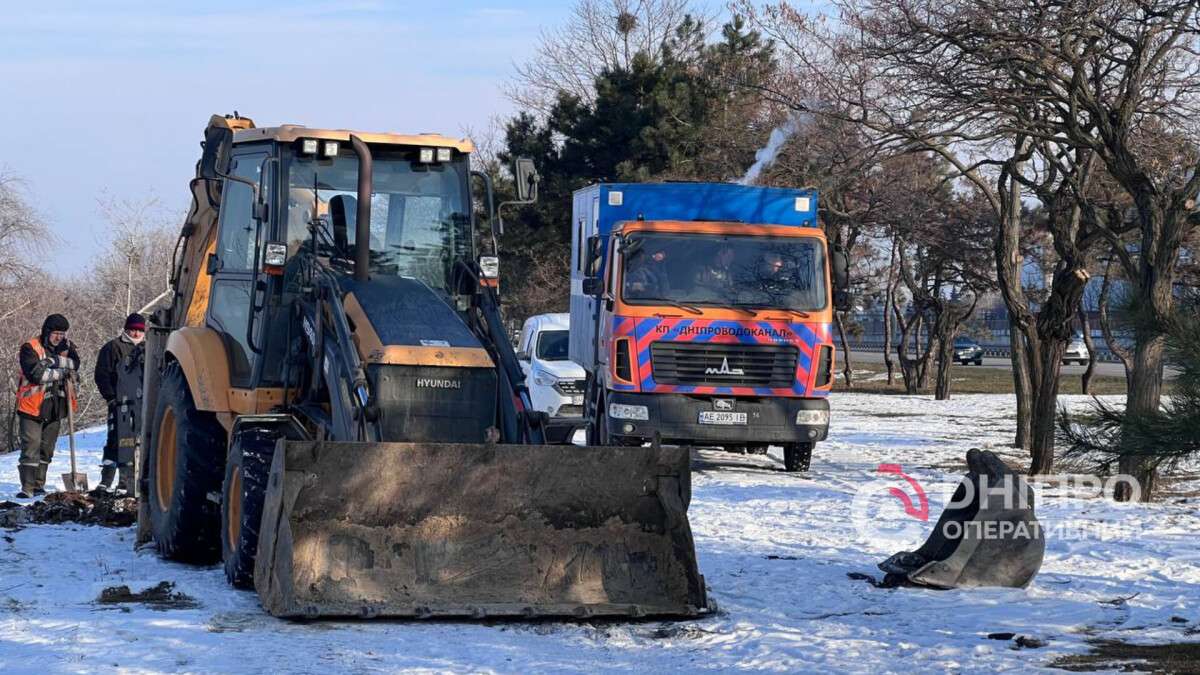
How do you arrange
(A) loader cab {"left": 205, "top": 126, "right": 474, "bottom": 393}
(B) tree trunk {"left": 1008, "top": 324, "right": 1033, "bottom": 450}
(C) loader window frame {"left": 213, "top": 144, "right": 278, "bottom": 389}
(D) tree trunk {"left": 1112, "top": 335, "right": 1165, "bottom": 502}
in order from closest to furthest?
(D) tree trunk {"left": 1112, "top": 335, "right": 1165, "bottom": 502}
(A) loader cab {"left": 205, "top": 126, "right": 474, "bottom": 393}
(C) loader window frame {"left": 213, "top": 144, "right": 278, "bottom": 389}
(B) tree trunk {"left": 1008, "top": 324, "right": 1033, "bottom": 450}

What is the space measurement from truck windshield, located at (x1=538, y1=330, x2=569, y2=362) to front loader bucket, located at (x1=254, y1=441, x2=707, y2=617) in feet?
44.7

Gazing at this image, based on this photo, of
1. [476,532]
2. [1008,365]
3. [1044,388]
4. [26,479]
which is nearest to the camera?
[476,532]

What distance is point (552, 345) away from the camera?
2267cm

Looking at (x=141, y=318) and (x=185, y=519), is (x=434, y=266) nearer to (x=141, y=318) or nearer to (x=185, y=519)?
(x=185, y=519)

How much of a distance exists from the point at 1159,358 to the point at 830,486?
881 centimetres

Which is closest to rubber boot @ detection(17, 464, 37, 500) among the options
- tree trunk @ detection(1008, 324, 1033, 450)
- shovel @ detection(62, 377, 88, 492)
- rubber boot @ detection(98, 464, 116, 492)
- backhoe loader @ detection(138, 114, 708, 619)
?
shovel @ detection(62, 377, 88, 492)

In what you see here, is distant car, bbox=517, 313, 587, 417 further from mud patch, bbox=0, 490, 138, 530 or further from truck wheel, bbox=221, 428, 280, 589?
→ truck wheel, bbox=221, 428, 280, 589

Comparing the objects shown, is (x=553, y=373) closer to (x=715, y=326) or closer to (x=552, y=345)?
(x=552, y=345)

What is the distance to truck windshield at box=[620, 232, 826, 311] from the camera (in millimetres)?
16266

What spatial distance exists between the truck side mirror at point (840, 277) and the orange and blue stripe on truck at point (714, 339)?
41 centimetres

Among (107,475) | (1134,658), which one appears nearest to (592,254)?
(107,475)

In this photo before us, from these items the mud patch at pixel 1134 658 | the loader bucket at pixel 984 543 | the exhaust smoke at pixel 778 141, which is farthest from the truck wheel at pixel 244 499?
the exhaust smoke at pixel 778 141

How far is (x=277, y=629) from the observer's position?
26.1ft

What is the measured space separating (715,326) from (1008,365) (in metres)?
51.6
